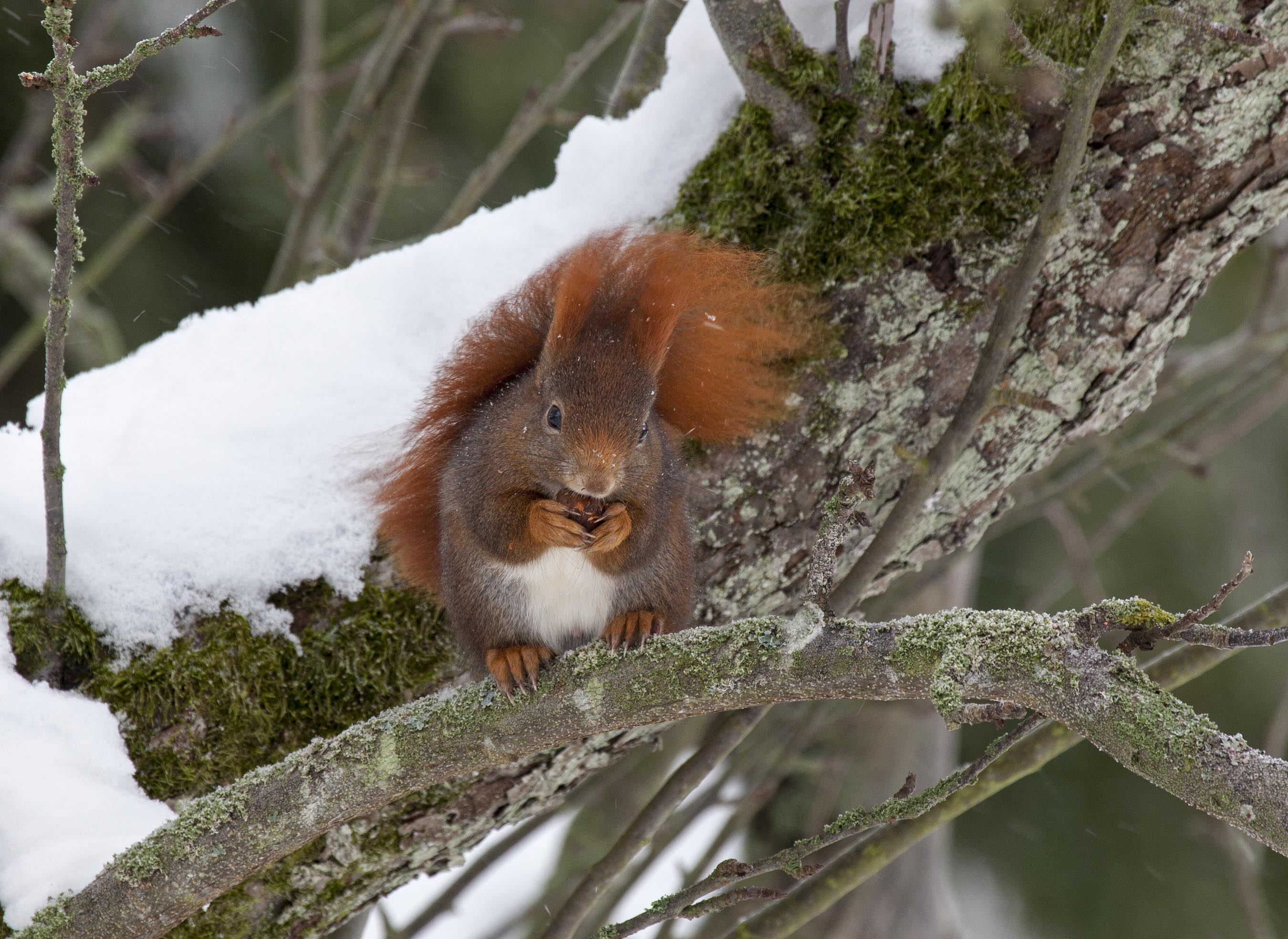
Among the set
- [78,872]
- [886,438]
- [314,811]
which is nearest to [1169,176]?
[886,438]

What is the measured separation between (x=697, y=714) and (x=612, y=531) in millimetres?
402

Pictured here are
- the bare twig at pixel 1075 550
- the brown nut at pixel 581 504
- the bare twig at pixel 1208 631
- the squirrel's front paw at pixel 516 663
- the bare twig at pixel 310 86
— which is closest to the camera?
the bare twig at pixel 1208 631

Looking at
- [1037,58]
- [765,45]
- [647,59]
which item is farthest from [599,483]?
[647,59]

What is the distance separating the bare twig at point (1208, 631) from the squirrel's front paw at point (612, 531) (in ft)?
2.37

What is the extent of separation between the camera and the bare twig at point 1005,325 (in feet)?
4.56

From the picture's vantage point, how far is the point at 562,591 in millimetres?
1657

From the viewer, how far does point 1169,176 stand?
1.55 metres

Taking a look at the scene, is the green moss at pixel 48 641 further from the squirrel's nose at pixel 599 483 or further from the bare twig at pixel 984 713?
the bare twig at pixel 984 713

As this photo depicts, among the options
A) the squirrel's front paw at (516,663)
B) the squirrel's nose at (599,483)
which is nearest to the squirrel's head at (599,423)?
the squirrel's nose at (599,483)

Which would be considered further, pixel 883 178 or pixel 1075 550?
pixel 1075 550

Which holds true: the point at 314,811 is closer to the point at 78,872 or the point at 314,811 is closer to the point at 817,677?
the point at 78,872

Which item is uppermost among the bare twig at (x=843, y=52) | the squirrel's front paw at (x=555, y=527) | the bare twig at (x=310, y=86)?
the bare twig at (x=310, y=86)

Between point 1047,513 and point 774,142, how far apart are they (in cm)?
123

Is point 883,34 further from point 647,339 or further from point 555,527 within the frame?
point 555,527
